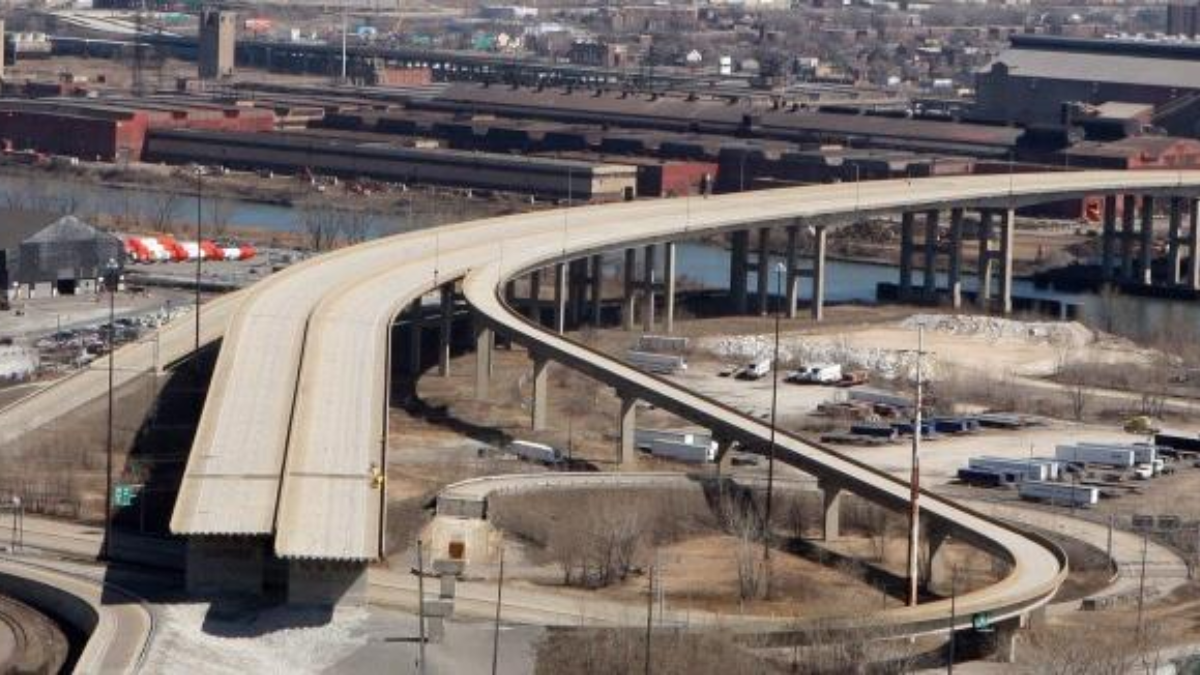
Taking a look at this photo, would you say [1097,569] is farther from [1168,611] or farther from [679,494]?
[679,494]

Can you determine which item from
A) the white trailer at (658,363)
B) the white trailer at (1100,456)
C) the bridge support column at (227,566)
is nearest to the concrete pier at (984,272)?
the white trailer at (658,363)

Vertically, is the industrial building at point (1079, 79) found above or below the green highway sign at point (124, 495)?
A: above

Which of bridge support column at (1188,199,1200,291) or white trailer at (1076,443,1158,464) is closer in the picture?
white trailer at (1076,443,1158,464)

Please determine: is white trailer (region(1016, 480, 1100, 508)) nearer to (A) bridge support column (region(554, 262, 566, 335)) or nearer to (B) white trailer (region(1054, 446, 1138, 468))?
(B) white trailer (region(1054, 446, 1138, 468))

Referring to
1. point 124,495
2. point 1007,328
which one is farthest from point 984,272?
point 124,495

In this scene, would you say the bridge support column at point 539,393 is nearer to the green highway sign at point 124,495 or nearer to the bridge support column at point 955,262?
the green highway sign at point 124,495

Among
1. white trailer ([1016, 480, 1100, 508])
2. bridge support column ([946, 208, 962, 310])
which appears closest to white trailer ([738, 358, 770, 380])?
white trailer ([1016, 480, 1100, 508])

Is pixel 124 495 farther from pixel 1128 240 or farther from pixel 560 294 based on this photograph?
pixel 1128 240
